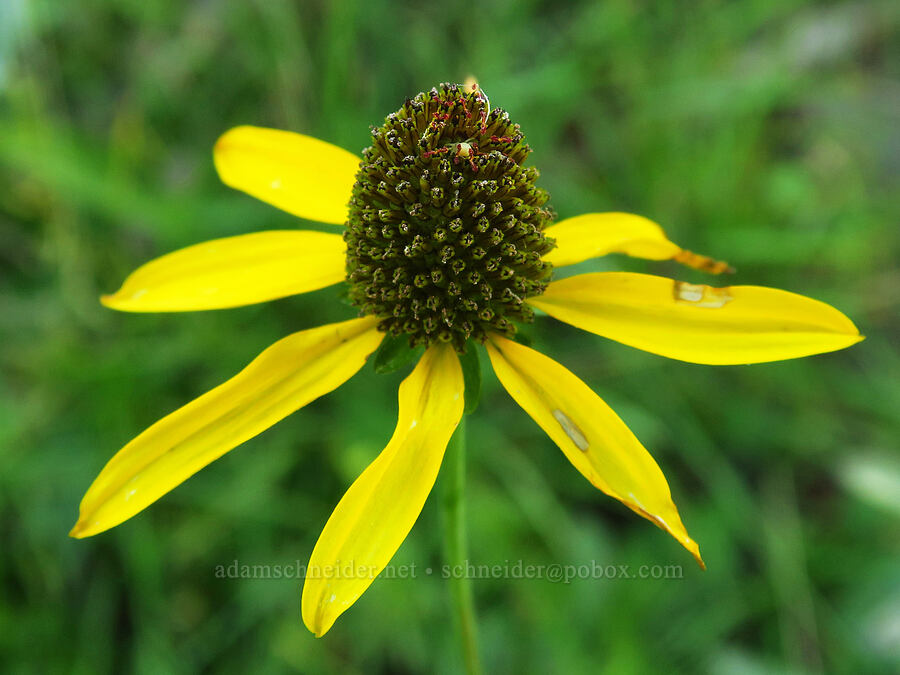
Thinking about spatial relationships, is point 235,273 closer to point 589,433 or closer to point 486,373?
point 589,433

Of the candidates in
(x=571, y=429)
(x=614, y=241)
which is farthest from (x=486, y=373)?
(x=571, y=429)

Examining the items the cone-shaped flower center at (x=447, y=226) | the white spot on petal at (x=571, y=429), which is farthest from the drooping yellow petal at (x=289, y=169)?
the white spot on petal at (x=571, y=429)

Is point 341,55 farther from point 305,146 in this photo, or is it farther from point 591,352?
point 591,352

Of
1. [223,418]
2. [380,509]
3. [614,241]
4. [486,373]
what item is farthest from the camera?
[486,373]

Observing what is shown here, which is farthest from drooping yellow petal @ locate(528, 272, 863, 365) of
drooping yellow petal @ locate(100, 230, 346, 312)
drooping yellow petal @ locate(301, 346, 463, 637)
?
drooping yellow petal @ locate(100, 230, 346, 312)

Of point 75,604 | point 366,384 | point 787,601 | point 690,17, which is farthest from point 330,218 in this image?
point 690,17

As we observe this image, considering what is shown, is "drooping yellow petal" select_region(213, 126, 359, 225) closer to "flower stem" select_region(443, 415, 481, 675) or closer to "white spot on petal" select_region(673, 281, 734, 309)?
"flower stem" select_region(443, 415, 481, 675)
